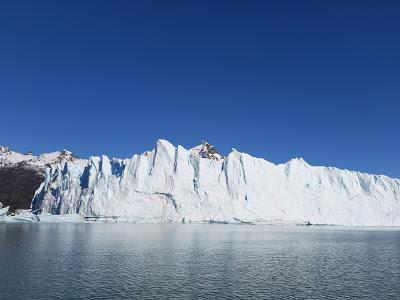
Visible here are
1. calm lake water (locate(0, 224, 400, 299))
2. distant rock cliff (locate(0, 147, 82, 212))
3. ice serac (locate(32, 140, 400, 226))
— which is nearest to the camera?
calm lake water (locate(0, 224, 400, 299))

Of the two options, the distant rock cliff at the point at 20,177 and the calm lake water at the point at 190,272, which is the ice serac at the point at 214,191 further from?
the calm lake water at the point at 190,272

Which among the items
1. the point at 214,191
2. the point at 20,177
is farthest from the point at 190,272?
the point at 20,177

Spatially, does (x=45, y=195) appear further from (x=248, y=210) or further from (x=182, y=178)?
(x=248, y=210)

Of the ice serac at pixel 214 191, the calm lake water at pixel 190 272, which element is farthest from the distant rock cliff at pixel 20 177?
the calm lake water at pixel 190 272

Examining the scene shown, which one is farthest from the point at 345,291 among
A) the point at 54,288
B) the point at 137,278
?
the point at 54,288

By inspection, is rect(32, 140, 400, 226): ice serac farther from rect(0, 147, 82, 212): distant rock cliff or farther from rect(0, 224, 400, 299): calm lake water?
→ rect(0, 224, 400, 299): calm lake water

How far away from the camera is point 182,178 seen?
85.4 meters

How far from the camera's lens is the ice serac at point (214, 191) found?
83.5 m

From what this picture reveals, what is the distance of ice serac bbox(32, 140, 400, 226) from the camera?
83.5m

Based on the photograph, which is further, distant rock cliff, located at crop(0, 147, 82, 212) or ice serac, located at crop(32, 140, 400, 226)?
distant rock cliff, located at crop(0, 147, 82, 212)

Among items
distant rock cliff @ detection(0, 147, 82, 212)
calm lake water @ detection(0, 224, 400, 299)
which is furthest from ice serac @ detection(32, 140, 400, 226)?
calm lake water @ detection(0, 224, 400, 299)

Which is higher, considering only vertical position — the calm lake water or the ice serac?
the ice serac

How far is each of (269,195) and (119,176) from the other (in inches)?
1172

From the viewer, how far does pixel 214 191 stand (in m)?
85.8
